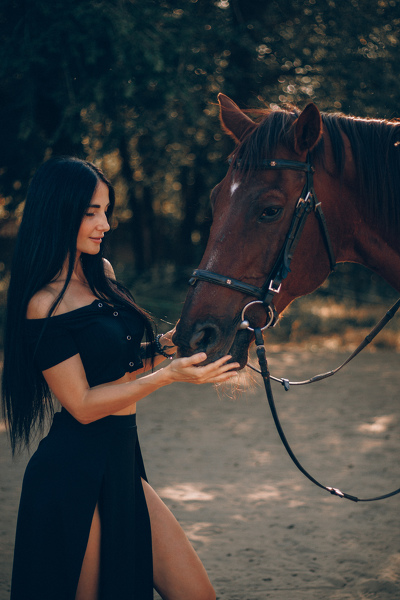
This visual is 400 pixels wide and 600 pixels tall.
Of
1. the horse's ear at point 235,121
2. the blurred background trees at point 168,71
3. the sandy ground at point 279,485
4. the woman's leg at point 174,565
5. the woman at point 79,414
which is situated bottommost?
the sandy ground at point 279,485

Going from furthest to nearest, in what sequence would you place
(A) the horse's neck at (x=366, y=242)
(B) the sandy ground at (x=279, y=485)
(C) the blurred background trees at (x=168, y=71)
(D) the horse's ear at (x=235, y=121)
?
1. (C) the blurred background trees at (x=168, y=71)
2. (B) the sandy ground at (x=279, y=485)
3. (D) the horse's ear at (x=235, y=121)
4. (A) the horse's neck at (x=366, y=242)

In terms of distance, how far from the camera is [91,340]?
6.70 ft

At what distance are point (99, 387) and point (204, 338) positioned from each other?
0.40m

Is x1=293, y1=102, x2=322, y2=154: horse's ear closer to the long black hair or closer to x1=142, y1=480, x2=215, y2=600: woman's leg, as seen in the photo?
the long black hair

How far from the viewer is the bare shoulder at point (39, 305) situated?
2.00 m

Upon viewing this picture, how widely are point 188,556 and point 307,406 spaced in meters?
5.15

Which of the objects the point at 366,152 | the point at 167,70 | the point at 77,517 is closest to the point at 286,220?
the point at 366,152

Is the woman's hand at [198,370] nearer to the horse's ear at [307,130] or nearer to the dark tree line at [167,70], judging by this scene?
the horse's ear at [307,130]

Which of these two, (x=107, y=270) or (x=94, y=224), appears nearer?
(x=94, y=224)

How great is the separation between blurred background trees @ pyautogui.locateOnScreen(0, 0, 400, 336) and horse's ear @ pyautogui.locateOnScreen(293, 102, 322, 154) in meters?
2.78

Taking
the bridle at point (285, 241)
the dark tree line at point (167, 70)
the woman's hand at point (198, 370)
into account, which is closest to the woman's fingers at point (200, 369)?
the woman's hand at point (198, 370)

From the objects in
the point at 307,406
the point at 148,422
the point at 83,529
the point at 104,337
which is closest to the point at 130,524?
the point at 83,529

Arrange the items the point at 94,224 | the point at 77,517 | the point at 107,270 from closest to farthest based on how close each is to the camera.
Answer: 1. the point at 77,517
2. the point at 94,224
3. the point at 107,270

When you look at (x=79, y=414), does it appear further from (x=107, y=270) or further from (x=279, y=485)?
(x=279, y=485)
